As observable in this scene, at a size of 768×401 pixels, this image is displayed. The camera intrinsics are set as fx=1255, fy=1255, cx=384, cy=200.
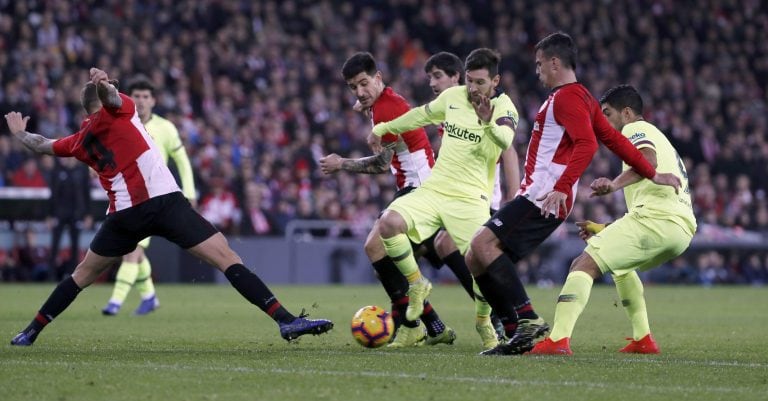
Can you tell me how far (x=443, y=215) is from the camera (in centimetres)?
998

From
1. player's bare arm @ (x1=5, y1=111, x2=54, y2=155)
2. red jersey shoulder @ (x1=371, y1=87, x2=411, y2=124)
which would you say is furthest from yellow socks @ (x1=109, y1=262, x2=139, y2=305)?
red jersey shoulder @ (x1=371, y1=87, x2=411, y2=124)

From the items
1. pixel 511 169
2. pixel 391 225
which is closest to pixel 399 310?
pixel 391 225

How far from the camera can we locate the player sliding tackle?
30.2 feet

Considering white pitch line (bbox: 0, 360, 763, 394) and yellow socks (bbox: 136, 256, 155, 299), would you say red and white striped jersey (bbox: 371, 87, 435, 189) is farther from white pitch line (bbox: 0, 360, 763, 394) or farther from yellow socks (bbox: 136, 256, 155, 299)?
yellow socks (bbox: 136, 256, 155, 299)

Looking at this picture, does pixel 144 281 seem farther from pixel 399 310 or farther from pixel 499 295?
pixel 499 295

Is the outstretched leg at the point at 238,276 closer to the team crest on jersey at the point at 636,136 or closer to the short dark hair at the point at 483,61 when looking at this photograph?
the short dark hair at the point at 483,61

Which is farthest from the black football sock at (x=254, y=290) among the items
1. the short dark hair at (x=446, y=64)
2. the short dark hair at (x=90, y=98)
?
the short dark hair at (x=446, y=64)

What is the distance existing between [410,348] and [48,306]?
283 centimetres

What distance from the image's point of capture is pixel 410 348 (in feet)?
32.9

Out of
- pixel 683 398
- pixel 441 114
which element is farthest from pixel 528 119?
pixel 683 398

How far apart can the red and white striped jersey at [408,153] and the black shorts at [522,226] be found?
1.83 metres

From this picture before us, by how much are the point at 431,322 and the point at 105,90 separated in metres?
3.26

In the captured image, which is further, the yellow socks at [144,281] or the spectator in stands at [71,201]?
the spectator in stands at [71,201]

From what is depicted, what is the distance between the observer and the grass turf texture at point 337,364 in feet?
22.1
